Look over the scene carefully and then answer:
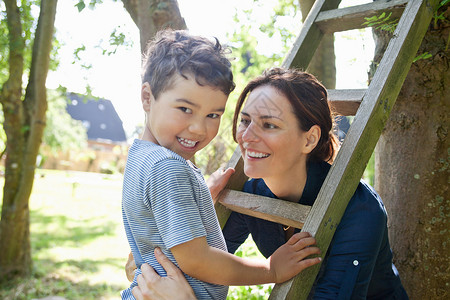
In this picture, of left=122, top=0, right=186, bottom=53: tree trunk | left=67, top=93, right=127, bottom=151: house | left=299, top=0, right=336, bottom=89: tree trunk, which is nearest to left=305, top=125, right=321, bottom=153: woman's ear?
left=122, top=0, right=186, bottom=53: tree trunk

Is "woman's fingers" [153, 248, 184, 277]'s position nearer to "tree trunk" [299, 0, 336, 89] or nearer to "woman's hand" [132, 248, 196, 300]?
"woman's hand" [132, 248, 196, 300]

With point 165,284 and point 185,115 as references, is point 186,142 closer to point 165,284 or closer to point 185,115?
point 185,115

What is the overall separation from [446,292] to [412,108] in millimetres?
950

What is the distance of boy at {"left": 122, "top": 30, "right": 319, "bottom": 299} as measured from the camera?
1.43 meters

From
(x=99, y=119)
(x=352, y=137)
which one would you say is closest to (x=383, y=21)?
(x=352, y=137)

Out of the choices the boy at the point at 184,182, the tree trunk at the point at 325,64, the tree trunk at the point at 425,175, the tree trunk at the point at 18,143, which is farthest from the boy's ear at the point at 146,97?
the tree trunk at the point at 18,143

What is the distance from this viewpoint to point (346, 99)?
1.89m

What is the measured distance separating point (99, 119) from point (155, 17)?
34.0m

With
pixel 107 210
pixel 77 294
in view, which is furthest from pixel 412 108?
pixel 107 210

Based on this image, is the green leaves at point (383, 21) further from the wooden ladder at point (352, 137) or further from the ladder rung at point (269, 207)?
the ladder rung at point (269, 207)

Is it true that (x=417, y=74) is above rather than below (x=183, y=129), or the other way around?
above

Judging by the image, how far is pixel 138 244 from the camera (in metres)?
1.65

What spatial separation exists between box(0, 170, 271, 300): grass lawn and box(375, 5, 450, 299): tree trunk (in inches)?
50.0

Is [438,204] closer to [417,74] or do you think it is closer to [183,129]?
[417,74]
